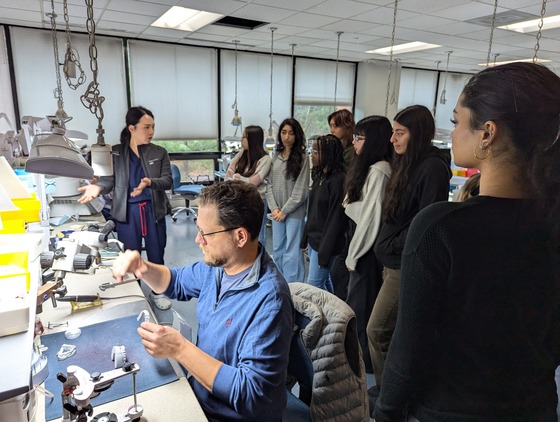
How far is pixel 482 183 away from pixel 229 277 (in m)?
0.85

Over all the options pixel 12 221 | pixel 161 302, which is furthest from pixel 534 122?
pixel 161 302

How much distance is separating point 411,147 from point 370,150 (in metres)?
0.37

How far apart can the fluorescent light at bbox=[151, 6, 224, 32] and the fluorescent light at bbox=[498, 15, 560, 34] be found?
345 centimetres

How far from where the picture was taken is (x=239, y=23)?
4.51 meters

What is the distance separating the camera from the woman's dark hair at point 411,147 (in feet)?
5.89

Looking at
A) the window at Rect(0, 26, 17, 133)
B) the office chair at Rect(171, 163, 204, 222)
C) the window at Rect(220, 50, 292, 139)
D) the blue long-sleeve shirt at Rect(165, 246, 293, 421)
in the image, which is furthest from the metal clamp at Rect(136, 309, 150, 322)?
the window at Rect(220, 50, 292, 139)

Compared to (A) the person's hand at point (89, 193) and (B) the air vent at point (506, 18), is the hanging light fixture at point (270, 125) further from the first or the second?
(A) the person's hand at point (89, 193)

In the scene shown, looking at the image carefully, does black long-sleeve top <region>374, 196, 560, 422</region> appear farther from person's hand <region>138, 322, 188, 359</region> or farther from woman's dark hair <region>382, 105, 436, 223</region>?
woman's dark hair <region>382, 105, 436, 223</region>

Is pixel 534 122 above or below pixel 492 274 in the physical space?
above

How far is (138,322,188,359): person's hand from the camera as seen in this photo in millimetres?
1073

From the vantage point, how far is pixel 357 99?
757cm

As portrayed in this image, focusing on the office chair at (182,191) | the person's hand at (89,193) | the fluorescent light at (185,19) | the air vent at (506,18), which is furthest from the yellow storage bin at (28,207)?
the air vent at (506,18)

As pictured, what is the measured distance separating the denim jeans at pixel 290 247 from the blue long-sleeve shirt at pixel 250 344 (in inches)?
76.3

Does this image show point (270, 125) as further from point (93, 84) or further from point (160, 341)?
point (160, 341)
